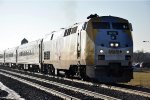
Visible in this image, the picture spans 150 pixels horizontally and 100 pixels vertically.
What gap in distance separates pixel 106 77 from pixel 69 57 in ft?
16.0

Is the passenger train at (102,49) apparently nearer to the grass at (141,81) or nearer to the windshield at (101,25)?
the windshield at (101,25)

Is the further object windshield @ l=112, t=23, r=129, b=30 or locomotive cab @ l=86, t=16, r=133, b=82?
windshield @ l=112, t=23, r=129, b=30

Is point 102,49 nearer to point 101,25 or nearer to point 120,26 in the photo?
point 101,25

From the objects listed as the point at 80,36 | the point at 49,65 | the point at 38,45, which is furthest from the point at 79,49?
the point at 38,45

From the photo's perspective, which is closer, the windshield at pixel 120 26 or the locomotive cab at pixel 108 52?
the locomotive cab at pixel 108 52

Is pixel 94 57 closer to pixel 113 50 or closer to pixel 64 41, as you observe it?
pixel 113 50

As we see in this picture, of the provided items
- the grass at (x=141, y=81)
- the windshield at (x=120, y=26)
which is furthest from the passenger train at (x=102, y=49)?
the grass at (x=141, y=81)

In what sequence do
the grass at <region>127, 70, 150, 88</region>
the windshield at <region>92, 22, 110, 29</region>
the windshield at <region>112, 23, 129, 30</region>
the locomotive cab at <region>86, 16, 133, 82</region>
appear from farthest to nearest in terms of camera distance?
1. the grass at <region>127, 70, 150, 88</region>
2. the windshield at <region>112, 23, 129, 30</region>
3. the windshield at <region>92, 22, 110, 29</region>
4. the locomotive cab at <region>86, 16, 133, 82</region>

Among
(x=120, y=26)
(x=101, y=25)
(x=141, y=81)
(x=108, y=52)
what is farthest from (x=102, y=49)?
(x=141, y=81)

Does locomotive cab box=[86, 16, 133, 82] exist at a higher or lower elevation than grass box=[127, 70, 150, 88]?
higher

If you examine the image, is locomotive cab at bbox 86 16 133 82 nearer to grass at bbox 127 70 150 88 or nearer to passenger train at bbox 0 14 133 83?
passenger train at bbox 0 14 133 83

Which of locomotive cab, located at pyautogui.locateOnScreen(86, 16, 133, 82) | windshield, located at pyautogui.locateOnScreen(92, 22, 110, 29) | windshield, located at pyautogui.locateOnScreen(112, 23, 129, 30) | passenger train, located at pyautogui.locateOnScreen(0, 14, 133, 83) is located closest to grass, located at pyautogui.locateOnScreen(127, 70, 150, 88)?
locomotive cab, located at pyautogui.locateOnScreen(86, 16, 133, 82)

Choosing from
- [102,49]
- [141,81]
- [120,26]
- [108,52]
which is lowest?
[141,81]

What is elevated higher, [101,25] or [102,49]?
[101,25]
